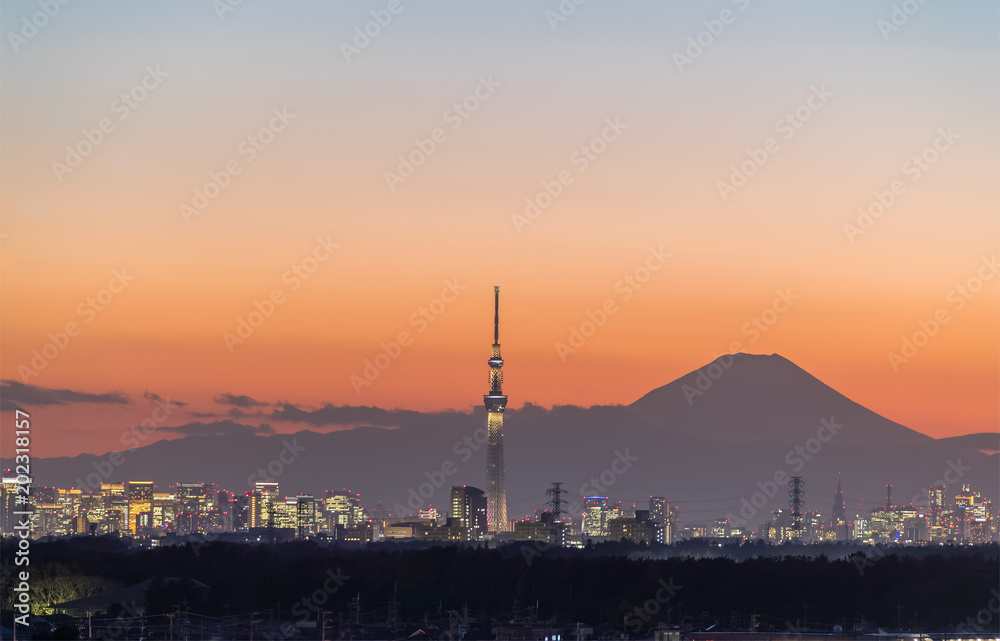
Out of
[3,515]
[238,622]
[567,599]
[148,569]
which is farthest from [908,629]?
[3,515]

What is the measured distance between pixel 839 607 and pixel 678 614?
9.89 meters

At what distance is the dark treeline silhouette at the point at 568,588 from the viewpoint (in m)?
86.1

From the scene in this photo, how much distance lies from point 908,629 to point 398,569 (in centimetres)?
4025

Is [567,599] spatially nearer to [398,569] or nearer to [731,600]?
[731,600]

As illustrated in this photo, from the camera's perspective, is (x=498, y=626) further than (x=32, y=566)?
No

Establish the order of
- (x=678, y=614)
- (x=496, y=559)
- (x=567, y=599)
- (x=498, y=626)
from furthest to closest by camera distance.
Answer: (x=496, y=559), (x=567, y=599), (x=678, y=614), (x=498, y=626)

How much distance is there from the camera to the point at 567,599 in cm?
9406

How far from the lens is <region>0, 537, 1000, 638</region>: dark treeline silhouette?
86.1 m

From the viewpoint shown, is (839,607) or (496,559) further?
(496,559)

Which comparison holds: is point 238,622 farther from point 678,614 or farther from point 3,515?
point 3,515

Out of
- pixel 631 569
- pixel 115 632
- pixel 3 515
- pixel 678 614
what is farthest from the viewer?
pixel 3 515

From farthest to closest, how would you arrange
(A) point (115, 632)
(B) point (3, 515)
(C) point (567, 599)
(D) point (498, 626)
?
(B) point (3, 515), (C) point (567, 599), (D) point (498, 626), (A) point (115, 632)

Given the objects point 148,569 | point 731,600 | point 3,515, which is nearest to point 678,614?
point 731,600

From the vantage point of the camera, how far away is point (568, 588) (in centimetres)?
9762
